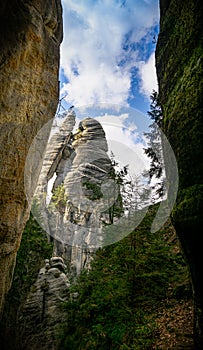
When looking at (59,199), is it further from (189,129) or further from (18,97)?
(189,129)

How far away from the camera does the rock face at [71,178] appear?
28.1m

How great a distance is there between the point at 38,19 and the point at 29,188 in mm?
6232

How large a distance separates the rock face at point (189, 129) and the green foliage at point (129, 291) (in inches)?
91.7

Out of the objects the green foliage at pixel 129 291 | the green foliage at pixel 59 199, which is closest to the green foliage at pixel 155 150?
the green foliage at pixel 129 291

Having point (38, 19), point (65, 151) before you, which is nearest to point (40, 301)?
point (38, 19)

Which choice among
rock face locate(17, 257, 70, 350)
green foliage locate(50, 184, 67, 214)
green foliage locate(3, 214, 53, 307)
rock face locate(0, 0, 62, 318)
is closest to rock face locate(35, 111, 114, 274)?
green foliage locate(50, 184, 67, 214)

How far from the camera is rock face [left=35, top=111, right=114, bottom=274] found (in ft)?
92.3

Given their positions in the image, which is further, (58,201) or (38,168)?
(58,201)

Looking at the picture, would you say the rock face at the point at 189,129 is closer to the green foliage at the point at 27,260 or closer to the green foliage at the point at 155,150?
the green foliage at the point at 155,150

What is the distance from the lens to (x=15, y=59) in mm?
8266

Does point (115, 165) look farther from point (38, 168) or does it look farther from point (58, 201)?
point (58, 201)

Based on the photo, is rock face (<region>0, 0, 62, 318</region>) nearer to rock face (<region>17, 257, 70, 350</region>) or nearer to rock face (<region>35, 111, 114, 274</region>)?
rock face (<region>17, 257, 70, 350</region>)

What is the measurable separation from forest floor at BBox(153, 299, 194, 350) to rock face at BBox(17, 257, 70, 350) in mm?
7936

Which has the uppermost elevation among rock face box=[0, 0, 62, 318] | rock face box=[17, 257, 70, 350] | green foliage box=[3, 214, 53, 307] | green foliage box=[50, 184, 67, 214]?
green foliage box=[50, 184, 67, 214]
